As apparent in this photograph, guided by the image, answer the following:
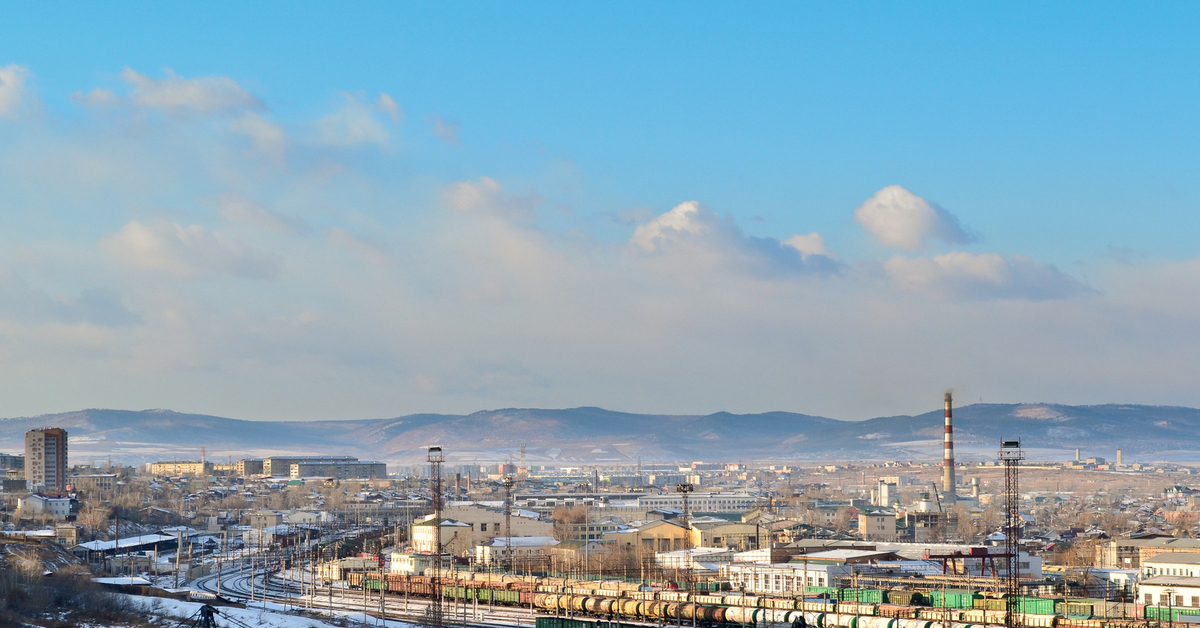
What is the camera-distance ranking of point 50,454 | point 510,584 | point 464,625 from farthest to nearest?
point 50,454 < point 510,584 < point 464,625

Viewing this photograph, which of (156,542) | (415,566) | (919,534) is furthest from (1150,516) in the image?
(156,542)

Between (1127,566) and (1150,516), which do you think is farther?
(1150,516)

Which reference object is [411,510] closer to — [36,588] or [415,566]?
[415,566]

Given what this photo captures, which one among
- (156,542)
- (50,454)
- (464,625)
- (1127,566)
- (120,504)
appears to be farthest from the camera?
(50,454)

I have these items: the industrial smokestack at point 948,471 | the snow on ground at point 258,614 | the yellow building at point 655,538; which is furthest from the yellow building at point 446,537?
the industrial smokestack at point 948,471

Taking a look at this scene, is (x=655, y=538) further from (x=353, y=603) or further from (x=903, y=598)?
(x=903, y=598)

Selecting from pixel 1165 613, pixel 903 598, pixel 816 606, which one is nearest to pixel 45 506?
pixel 816 606
